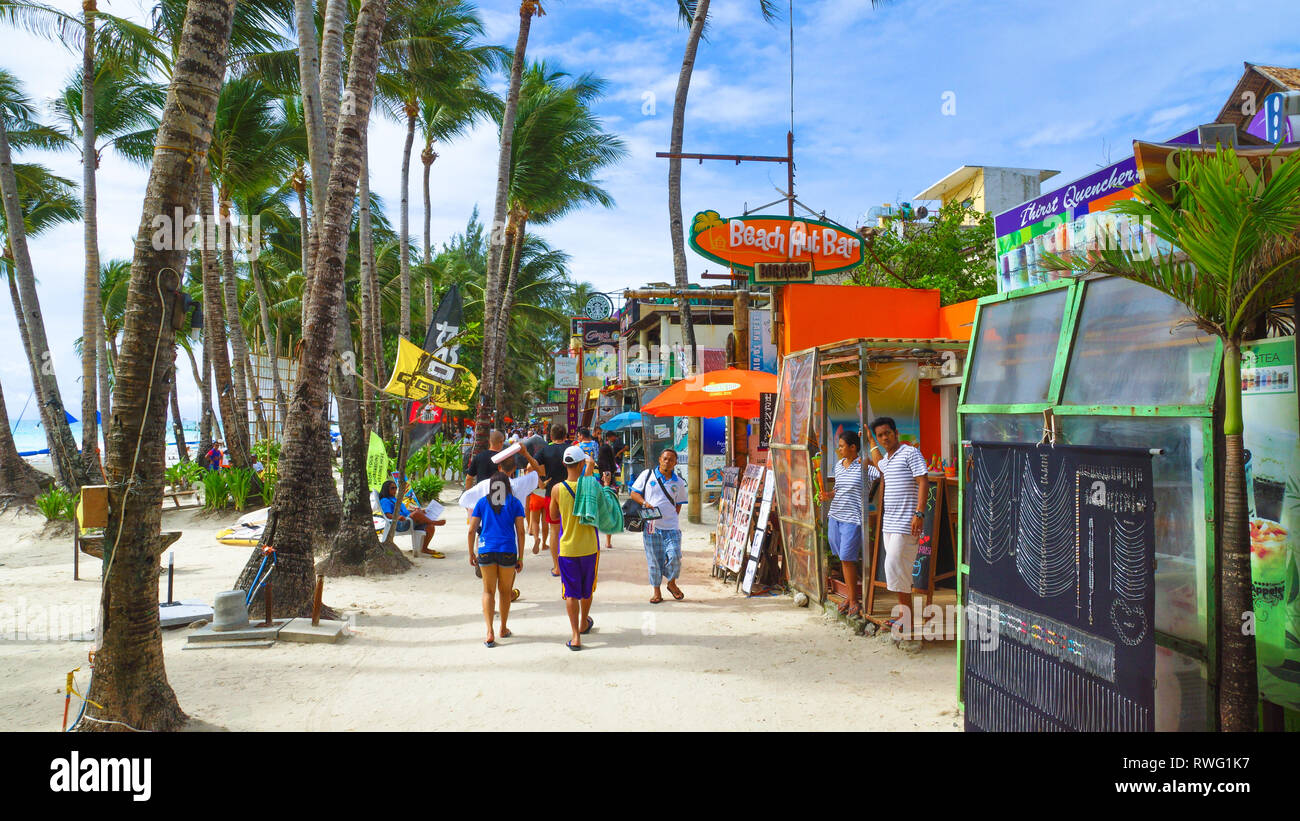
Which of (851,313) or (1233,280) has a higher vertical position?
(851,313)

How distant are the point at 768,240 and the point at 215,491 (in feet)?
40.3

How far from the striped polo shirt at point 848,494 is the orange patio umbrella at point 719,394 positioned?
9.48ft

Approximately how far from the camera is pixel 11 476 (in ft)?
58.6

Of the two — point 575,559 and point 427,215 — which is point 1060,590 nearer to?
point 575,559

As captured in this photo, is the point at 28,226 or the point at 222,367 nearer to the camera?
the point at 222,367

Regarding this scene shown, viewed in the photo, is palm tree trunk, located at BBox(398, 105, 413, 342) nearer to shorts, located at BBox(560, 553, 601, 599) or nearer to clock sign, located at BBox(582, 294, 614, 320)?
clock sign, located at BBox(582, 294, 614, 320)

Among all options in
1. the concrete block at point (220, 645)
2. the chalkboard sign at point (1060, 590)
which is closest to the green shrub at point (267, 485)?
the concrete block at point (220, 645)

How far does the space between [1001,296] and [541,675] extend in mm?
4280

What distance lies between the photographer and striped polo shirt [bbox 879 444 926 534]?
6.48m

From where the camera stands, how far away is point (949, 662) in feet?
20.0

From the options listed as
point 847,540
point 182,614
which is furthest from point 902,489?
point 182,614

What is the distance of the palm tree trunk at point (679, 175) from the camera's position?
1623cm

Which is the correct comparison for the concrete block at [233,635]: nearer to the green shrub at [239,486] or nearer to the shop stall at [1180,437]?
the shop stall at [1180,437]
